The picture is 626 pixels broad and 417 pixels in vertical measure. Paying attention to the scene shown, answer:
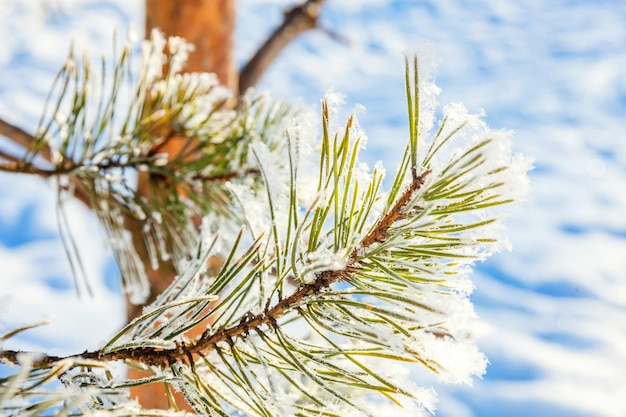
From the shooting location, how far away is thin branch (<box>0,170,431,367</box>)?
1.23ft

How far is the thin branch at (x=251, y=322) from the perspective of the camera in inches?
14.7

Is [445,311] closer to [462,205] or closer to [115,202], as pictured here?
[462,205]

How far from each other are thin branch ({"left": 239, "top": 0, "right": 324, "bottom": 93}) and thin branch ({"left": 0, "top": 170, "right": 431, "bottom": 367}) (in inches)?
46.1

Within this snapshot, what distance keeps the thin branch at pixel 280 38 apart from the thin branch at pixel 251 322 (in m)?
1.17

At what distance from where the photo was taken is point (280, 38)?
5.22 ft

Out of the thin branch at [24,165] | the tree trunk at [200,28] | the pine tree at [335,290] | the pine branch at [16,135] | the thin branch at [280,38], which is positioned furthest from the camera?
the thin branch at [280,38]

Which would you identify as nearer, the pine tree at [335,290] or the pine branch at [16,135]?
the pine tree at [335,290]

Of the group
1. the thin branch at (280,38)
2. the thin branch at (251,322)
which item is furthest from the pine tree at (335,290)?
the thin branch at (280,38)

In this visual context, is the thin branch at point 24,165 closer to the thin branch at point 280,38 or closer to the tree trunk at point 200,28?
the tree trunk at point 200,28

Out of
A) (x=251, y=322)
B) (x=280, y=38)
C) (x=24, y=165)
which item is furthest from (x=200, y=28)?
(x=251, y=322)

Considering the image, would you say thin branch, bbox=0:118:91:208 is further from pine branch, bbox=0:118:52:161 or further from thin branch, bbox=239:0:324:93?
thin branch, bbox=239:0:324:93

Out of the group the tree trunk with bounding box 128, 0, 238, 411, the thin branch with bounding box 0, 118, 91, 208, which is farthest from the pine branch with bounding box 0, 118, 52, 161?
the tree trunk with bounding box 128, 0, 238, 411

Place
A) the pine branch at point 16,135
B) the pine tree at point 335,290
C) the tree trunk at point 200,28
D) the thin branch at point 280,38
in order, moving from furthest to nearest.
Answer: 1. the thin branch at point 280,38
2. the tree trunk at point 200,28
3. the pine branch at point 16,135
4. the pine tree at point 335,290

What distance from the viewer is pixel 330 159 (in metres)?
0.39
